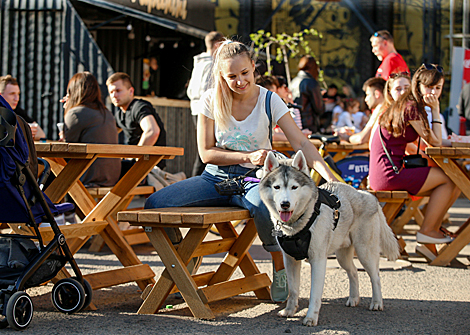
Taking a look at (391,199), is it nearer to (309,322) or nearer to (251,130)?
(251,130)

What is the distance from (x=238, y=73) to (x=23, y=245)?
168cm

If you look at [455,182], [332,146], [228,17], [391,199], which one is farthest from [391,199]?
[228,17]

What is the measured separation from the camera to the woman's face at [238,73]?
11.7 ft

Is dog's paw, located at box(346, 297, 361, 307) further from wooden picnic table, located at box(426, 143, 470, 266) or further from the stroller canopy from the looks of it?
the stroller canopy

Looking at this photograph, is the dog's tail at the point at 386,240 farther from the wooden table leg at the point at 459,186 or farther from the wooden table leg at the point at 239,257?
the wooden table leg at the point at 459,186

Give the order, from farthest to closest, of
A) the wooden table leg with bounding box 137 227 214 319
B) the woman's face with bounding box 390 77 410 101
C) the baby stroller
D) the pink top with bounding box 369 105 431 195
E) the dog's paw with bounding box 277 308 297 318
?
the woman's face with bounding box 390 77 410 101, the pink top with bounding box 369 105 431 195, the dog's paw with bounding box 277 308 297 318, the wooden table leg with bounding box 137 227 214 319, the baby stroller

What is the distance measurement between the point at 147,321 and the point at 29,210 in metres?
0.94

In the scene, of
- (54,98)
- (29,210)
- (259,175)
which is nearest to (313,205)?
(259,175)

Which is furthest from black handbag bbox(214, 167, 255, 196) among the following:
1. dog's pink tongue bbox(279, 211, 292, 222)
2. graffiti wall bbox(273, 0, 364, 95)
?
graffiti wall bbox(273, 0, 364, 95)

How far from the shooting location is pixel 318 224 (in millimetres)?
3277

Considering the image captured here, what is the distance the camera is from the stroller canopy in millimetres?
3119

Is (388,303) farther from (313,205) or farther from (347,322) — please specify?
(313,205)

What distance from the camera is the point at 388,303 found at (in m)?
3.79

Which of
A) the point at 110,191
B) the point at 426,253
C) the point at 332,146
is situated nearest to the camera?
the point at 110,191
